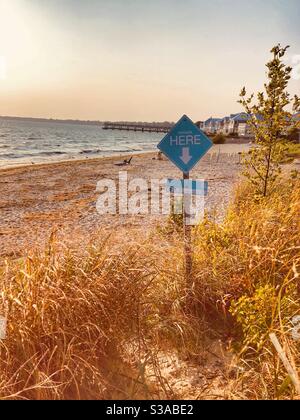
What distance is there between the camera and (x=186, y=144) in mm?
3412

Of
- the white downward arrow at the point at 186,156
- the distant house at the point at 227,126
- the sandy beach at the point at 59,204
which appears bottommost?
the sandy beach at the point at 59,204

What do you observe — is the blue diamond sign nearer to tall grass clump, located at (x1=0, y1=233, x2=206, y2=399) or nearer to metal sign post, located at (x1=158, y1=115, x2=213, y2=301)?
metal sign post, located at (x1=158, y1=115, x2=213, y2=301)

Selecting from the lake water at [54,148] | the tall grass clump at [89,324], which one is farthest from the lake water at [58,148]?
Result: the tall grass clump at [89,324]

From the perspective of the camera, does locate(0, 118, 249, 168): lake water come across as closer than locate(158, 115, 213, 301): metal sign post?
No

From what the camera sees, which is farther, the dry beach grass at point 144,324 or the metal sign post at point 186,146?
the metal sign post at point 186,146

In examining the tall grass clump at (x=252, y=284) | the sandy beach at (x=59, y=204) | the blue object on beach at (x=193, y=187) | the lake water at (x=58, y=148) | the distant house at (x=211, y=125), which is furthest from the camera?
the distant house at (x=211, y=125)

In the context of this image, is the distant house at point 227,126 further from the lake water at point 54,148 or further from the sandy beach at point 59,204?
the sandy beach at point 59,204

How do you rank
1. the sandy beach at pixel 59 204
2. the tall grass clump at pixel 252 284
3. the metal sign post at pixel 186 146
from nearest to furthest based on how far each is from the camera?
the tall grass clump at pixel 252 284, the metal sign post at pixel 186 146, the sandy beach at pixel 59 204

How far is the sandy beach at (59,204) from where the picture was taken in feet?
23.4

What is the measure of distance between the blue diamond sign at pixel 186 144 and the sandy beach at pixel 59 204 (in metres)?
1.32

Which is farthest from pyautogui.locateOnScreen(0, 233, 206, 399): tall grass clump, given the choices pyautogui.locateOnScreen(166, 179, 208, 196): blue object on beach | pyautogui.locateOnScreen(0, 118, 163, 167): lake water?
pyautogui.locateOnScreen(0, 118, 163, 167): lake water

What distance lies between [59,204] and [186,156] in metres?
8.39

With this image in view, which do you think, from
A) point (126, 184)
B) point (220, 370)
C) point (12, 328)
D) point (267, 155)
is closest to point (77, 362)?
point (12, 328)

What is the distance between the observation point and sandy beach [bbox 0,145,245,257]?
7137 mm
